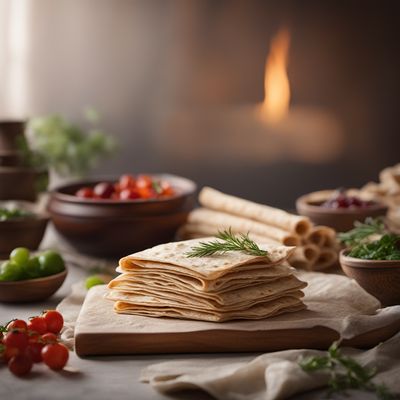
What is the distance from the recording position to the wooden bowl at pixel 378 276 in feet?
8.91

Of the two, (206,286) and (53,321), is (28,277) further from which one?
(206,286)

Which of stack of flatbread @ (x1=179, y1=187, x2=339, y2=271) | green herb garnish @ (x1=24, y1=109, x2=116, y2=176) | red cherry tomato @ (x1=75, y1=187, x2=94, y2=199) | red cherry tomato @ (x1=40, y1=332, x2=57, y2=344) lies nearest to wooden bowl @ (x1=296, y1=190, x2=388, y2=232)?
stack of flatbread @ (x1=179, y1=187, x2=339, y2=271)

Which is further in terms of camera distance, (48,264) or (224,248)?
(48,264)

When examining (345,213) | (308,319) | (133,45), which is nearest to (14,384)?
(308,319)

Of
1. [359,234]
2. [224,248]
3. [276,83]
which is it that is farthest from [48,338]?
[276,83]

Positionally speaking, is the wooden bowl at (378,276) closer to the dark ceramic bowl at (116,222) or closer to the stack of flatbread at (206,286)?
the stack of flatbread at (206,286)

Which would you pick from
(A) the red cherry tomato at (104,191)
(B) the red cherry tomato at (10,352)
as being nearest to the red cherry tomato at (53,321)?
(B) the red cherry tomato at (10,352)

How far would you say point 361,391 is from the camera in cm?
212

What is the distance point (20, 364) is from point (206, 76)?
4615 millimetres

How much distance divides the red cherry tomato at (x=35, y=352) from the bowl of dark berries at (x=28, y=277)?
701 mm

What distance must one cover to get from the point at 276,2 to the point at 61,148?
2.10 meters

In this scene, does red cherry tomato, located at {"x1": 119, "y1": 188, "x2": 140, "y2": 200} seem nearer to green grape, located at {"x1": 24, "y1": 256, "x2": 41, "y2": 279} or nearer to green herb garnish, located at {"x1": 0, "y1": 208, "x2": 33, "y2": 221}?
green herb garnish, located at {"x1": 0, "y1": 208, "x2": 33, "y2": 221}

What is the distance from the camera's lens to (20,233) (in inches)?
144

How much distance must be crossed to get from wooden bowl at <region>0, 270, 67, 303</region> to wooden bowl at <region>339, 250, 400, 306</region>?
1.12 meters
